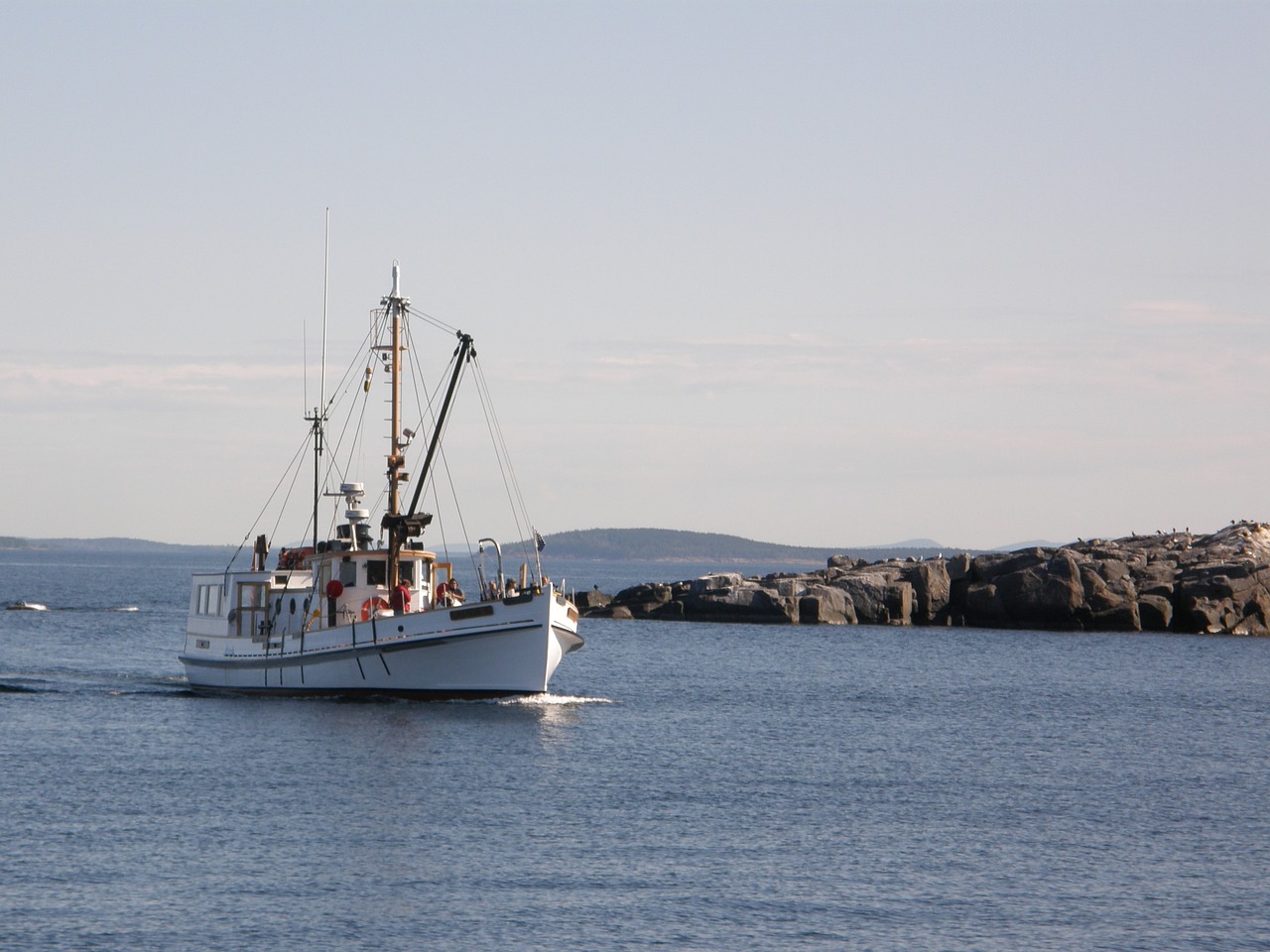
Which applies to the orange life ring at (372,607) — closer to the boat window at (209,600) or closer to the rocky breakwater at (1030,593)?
the boat window at (209,600)

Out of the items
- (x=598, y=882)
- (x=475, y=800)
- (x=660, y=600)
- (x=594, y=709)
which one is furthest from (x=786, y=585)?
(x=598, y=882)

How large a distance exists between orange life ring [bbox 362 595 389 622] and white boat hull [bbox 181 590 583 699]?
37.1 inches

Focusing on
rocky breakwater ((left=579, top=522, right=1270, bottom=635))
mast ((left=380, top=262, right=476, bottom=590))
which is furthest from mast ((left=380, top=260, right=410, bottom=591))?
rocky breakwater ((left=579, top=522, right=1270, bottom=635))

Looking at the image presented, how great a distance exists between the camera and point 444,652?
49.3 meters

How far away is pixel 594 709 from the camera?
178 feet

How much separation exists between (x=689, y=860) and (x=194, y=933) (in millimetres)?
9956

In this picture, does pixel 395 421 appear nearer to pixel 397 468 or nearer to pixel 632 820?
pixel 397 468

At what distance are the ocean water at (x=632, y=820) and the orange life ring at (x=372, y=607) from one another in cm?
304

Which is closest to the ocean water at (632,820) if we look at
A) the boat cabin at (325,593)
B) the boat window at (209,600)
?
the boat cabin at (325,593)

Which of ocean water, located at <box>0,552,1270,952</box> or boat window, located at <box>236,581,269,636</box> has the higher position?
boat window, located at <box>236,581,269,636</box>

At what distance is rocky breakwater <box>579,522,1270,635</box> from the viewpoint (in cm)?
10144

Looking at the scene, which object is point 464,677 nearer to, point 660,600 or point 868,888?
point 868,888

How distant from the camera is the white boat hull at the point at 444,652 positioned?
159 ft

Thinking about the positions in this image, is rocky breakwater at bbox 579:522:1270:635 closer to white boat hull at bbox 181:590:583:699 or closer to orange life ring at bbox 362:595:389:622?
white boat hull at bbox 181:590:583:699
